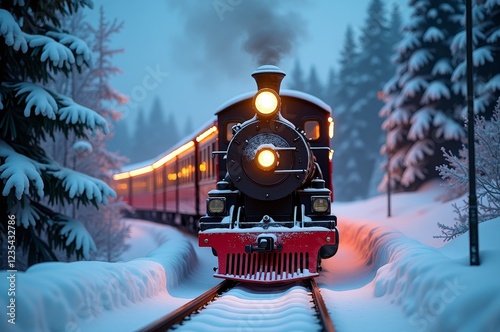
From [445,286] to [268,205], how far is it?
4038 mm

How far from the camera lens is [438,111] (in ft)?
75.7

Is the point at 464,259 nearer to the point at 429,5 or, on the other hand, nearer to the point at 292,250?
the point at 292,250

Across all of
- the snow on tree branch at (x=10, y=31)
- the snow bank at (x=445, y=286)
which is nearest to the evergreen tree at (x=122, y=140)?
the snow on tree branch at (x=10, y=31)

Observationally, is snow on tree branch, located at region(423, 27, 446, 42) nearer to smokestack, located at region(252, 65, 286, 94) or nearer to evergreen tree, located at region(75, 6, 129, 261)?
evergreen tree, located at region(75, 6, 129, 261)

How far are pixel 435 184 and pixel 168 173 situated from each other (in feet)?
37.5

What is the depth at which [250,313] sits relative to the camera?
630 cm

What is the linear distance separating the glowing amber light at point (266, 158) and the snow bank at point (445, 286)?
89.6 inches

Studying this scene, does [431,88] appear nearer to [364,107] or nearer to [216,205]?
[216,205]

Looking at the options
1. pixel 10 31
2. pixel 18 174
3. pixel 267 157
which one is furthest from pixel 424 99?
pixel 18 174

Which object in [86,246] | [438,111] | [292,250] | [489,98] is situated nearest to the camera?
[292,250]

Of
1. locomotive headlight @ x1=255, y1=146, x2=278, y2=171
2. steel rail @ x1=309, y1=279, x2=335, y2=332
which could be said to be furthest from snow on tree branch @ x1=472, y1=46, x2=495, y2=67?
steel rail @ x1=309, y1=279, x2=335, y2=332

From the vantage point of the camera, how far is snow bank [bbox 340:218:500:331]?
4773mm

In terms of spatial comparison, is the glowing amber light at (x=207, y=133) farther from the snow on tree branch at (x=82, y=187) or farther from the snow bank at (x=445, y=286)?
the snow bank at (x=445, y=286)

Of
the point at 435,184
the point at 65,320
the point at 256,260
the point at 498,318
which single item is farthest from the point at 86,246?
the point at 435,184
